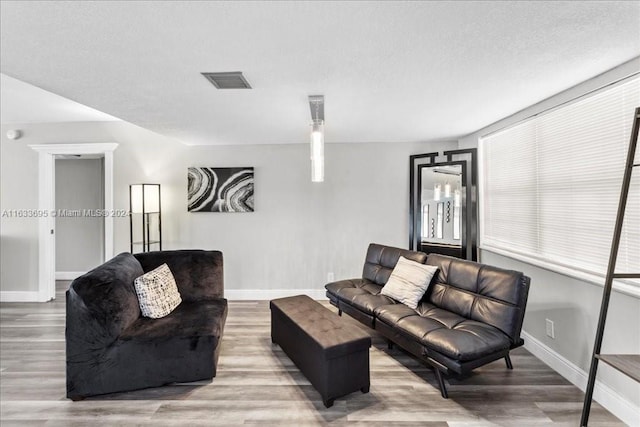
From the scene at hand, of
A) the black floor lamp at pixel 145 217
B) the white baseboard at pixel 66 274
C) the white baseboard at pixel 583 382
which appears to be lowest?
the white baseboard at pixel 583 382

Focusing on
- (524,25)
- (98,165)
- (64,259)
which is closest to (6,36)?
(524,25)

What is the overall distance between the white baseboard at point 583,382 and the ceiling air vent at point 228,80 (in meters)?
3.31

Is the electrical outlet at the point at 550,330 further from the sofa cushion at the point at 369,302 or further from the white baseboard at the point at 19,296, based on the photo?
the white baseboard at the point at 19,296

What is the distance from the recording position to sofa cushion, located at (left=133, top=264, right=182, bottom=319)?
2.54 m

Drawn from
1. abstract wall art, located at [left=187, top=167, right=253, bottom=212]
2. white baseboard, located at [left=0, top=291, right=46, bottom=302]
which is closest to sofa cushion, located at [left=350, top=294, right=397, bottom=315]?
abstract wall art, located at [left=187, top=167, right=253, bottom=212]

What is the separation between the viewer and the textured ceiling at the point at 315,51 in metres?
1.33

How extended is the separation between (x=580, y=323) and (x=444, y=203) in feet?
6.27

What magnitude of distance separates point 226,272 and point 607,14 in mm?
4439

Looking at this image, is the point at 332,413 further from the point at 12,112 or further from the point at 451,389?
the point at 12,112

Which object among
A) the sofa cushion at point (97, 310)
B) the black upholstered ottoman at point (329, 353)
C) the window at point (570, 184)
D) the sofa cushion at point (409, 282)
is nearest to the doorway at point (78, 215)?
the sofa cushion at point (97, 310)

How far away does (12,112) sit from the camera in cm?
372

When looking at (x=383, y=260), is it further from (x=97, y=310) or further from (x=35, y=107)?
(x=35, y=107)

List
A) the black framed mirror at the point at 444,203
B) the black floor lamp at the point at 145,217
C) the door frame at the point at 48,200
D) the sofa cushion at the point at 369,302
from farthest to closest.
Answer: the door frame at the point at 48,200, the black floor lamp at the point at 145,217, the black framed mirror at the point at 444,203, the sofa cushion at the point at 369,302

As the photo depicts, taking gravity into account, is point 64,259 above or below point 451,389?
above
